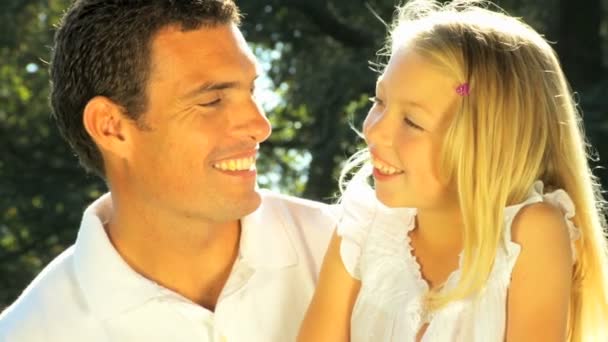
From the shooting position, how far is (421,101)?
2318 millimetres

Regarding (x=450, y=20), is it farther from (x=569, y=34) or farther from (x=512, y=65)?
(x=569, y=34)

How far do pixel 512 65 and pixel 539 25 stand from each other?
197 inches

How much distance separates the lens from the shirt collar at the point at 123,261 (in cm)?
264

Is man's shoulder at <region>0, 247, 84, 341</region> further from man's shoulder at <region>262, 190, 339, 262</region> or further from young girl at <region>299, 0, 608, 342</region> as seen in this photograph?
young girl at <region>299, 0, 608, 342</region>

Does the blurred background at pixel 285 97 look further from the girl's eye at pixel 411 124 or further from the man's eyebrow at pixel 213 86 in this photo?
the girl's eye at pixel 411 124

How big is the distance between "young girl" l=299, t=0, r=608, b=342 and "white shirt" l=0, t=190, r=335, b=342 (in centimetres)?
29

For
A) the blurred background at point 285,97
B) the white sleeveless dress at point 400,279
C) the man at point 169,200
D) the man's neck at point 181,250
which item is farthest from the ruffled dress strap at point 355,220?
the blurred background at point 285,97

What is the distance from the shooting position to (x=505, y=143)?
2291mm

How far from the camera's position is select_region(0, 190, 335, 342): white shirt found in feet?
8.55

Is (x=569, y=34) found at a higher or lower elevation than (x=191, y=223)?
lower

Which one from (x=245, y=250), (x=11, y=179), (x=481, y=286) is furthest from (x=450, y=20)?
(x=11, y=179)

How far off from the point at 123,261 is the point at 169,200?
16 centimetres

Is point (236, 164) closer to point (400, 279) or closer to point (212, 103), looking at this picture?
point (212, 103)

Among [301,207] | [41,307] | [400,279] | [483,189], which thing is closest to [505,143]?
[483,189]
